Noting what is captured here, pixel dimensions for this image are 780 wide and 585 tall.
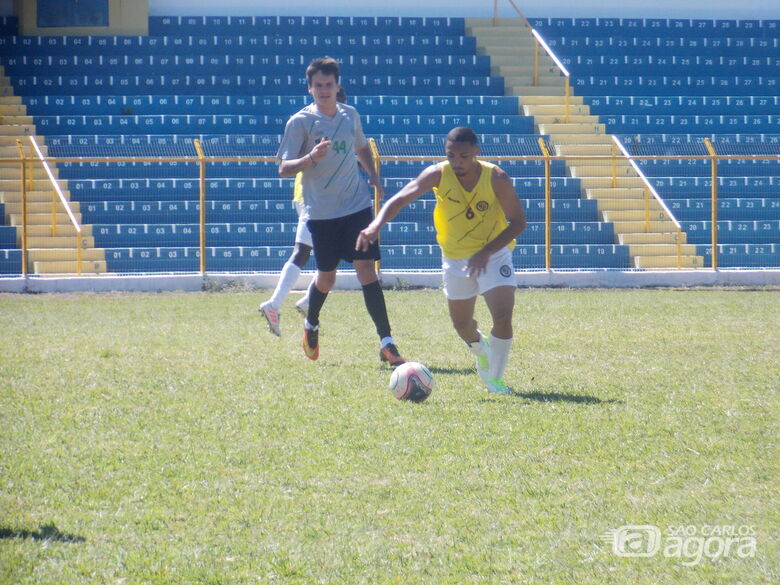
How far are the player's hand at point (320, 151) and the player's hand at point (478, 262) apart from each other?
132 centimetres

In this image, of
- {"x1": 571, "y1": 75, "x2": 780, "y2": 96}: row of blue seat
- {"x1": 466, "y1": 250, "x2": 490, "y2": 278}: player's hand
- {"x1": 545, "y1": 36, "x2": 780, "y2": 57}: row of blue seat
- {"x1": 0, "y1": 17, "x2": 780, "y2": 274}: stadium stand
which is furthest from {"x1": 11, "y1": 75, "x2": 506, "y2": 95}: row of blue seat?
{"x1": 466, "y1": 250, "x2": 490, "y2": 278}: player's hand

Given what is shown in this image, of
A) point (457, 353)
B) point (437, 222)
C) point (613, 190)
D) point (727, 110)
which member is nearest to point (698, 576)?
point (437, 222)

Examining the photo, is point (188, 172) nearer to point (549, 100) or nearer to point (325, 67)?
point (549, 100)

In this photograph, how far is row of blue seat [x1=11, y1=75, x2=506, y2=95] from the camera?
22734 mm

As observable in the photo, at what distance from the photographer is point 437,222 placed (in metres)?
6.67

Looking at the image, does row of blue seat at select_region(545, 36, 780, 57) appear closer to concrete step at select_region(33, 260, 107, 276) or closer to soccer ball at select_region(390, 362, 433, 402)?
concrete step at select_region(33, 260, 107, 276)

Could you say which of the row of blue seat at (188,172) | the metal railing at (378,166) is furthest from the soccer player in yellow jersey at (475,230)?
the row of blue seat at (188,172)

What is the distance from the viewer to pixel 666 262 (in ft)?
57.0

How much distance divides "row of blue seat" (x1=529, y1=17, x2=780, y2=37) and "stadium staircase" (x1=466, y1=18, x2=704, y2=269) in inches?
37.5

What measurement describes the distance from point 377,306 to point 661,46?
65.1ft

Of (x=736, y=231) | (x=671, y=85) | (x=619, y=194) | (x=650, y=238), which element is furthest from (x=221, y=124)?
Answer: (x=671, y=85)

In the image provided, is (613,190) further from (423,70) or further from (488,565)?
(488,565)

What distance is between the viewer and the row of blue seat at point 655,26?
2616cm

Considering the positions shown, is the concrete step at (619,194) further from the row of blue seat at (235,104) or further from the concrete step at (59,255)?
the concrete step at (59,255)
